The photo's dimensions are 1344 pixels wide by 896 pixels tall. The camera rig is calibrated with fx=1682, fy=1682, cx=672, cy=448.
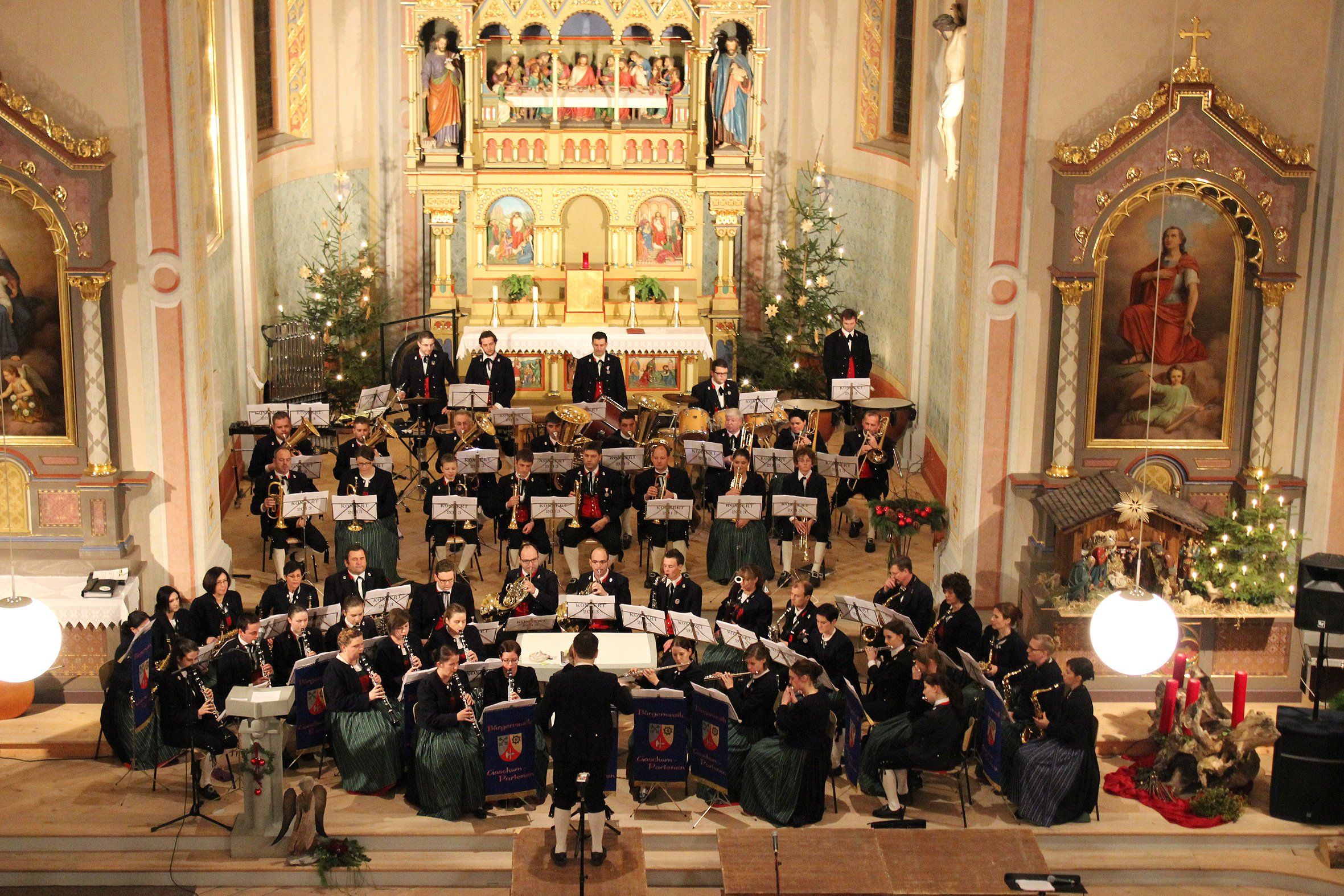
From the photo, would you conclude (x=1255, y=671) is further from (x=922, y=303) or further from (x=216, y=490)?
(x=216, y=490)

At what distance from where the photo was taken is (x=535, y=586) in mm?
14039

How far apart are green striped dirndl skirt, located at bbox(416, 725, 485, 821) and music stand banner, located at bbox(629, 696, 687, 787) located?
1176 millimetres

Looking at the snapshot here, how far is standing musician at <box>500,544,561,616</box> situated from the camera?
45.8 ft

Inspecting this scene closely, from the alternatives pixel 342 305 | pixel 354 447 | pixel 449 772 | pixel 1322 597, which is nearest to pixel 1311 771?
pixel 1322 597

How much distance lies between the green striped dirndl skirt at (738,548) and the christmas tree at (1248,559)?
3877 millimetres

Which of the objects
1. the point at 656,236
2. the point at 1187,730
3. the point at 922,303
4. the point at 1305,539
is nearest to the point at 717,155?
the point at 656,236

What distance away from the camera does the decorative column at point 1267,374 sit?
46.4 feet

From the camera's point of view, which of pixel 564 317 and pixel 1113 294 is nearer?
pixel 1113 294

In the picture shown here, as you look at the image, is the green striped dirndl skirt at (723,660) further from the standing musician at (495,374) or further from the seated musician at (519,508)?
the standing musician at (495,374)

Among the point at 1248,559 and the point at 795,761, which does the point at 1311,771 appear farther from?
the point at 795,761

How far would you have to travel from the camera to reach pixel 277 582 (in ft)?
45.5

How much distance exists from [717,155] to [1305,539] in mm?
9911

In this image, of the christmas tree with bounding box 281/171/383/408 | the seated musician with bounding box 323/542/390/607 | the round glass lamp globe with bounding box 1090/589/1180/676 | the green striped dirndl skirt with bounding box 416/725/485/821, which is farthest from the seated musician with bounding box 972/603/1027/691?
the christmas tree with bounding box 281/171/383/408

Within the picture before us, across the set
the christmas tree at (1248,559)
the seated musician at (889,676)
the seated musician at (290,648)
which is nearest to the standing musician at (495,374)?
the seated musician at (290,648)
